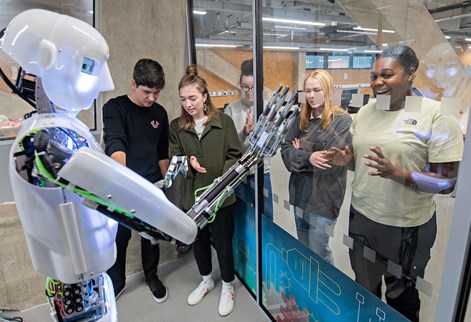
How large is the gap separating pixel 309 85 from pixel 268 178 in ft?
2.17

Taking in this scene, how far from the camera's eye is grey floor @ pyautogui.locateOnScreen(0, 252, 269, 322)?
1940 millimetres

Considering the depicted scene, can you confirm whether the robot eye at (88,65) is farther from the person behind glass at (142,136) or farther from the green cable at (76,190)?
the person behind glass at (142,136)

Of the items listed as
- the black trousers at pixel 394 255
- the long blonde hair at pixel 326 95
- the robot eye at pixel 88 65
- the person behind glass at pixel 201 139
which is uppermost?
the robot eye at pixel 88 65

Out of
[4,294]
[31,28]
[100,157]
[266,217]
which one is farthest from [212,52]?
[4,294]

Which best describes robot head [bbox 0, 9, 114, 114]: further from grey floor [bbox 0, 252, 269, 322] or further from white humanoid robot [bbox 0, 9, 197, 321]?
grey floor [bbox 0, 252, 269, 322]

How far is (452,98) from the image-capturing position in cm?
83

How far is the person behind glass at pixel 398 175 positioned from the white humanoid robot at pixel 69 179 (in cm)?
68

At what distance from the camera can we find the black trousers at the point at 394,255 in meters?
0.99

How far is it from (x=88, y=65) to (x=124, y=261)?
60.3 inches

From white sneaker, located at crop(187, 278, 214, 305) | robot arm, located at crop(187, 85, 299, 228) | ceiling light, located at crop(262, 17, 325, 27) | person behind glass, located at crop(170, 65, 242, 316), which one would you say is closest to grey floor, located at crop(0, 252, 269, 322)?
white sneaker, located at crop(187, 278, 214, 305)

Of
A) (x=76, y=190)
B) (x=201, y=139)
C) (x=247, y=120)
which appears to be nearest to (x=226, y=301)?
(x=201, y=139)

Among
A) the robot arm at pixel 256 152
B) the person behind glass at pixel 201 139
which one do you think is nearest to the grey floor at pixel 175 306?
the person behind glass at pixel 201 139

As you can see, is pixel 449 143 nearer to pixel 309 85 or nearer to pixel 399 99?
pixel 399 99

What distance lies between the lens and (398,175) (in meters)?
1.01
